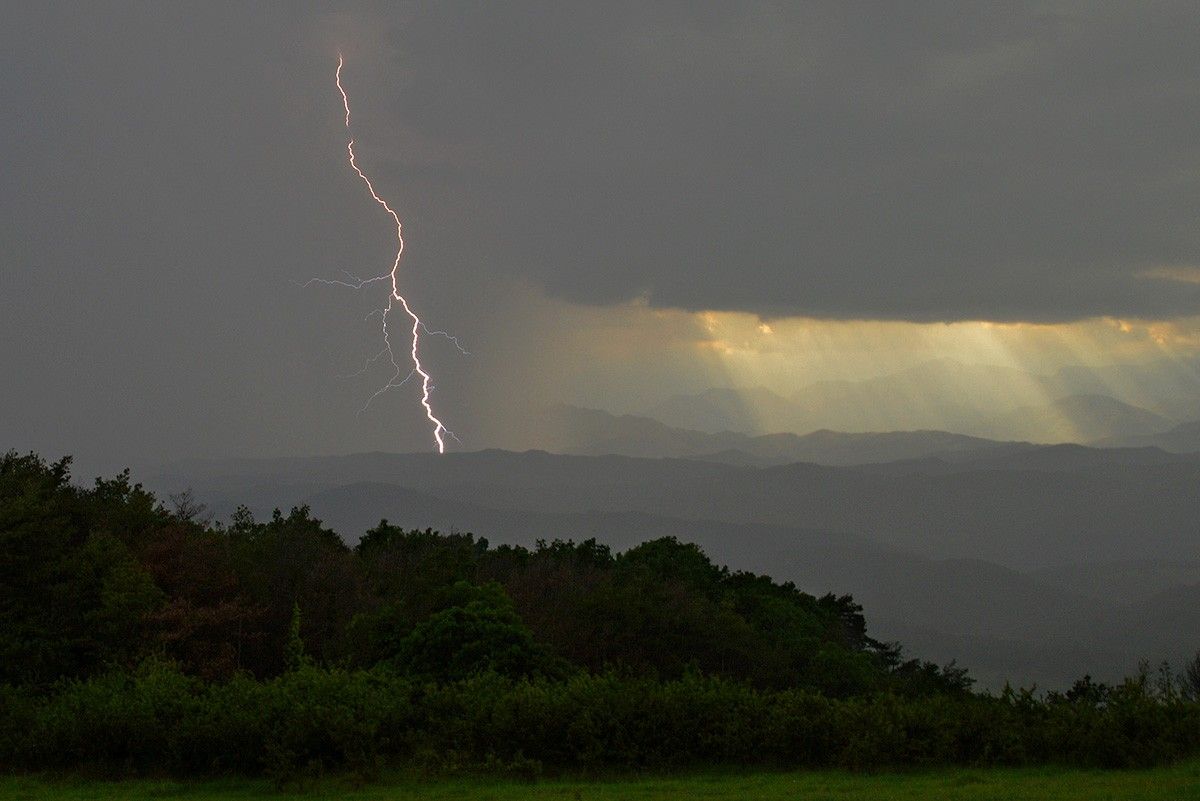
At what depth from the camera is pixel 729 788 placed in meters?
12.1

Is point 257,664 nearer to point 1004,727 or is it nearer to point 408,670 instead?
point 408,670

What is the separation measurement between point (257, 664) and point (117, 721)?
12.0 meters

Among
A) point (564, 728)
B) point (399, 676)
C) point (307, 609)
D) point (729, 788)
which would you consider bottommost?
point (729, 788)

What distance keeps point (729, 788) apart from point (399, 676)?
8.47 metres

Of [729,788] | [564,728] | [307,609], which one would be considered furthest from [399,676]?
[307,609]

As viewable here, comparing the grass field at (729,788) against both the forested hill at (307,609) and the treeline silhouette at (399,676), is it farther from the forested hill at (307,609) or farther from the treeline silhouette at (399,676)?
the forested hill at (307,609)

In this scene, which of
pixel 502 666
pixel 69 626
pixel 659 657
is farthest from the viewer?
pixel 659 657

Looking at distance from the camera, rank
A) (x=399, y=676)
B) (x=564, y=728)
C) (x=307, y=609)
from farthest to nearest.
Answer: (x=307, y=609)
(x=399, y=676)
(x=564, y=728)

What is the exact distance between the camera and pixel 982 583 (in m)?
192

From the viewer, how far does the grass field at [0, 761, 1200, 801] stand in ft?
36.3

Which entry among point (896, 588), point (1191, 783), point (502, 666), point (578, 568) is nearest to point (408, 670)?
point (502, 666)

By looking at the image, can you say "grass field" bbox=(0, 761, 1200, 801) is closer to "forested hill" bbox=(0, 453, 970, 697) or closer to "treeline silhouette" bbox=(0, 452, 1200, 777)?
"treeline silhouette" bbox=(0, 452, 1200, 777)

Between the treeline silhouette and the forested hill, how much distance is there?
0.06 metres

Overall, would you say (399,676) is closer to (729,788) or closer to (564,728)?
(564,728)
